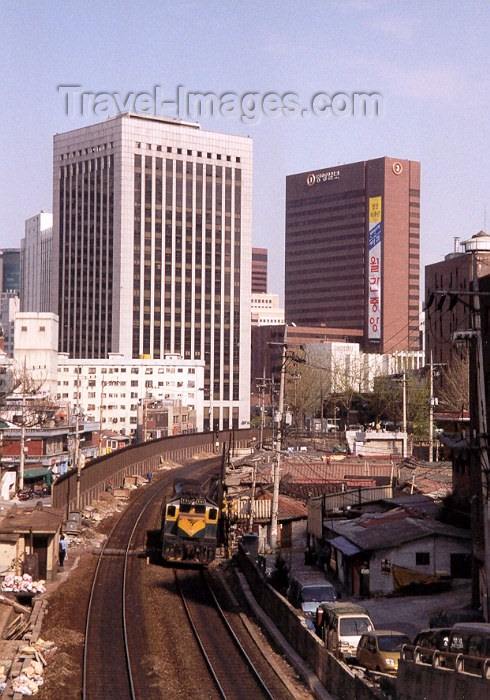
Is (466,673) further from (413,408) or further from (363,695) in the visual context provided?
(413,408)

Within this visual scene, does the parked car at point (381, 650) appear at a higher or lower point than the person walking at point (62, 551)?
higher

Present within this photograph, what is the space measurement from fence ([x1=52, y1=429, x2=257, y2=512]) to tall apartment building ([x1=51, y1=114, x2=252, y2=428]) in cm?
4988

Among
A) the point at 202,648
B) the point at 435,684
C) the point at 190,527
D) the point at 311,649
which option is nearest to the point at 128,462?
the point at 190,527

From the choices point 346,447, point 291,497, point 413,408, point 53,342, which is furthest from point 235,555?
point 53,342

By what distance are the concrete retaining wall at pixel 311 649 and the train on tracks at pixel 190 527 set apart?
443 centimetres

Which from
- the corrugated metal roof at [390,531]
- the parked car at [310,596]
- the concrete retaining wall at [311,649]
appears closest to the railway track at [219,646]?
the concrete retaining wall at [311,649]

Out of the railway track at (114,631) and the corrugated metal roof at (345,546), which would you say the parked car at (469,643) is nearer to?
the railway track at (114,631)

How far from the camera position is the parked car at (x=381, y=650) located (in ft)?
72.1

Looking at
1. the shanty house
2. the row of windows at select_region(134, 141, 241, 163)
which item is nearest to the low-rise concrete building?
the shanty house

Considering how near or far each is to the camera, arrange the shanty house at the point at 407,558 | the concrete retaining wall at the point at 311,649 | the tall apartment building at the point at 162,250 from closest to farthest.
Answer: the concrete retaining wall at the point at 311,649, the shanty house at the point at 407,558, the tall apartment building at the point at 162,250

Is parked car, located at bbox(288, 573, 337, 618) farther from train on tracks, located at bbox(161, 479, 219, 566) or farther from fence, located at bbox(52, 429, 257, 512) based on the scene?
fence, located at bbox(52, 429, 257, 512)

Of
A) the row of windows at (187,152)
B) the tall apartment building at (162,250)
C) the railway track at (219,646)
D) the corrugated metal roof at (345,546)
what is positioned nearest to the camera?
the railway track at (219,646)

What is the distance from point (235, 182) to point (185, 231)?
13151mm

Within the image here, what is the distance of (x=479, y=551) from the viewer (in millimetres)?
29781
